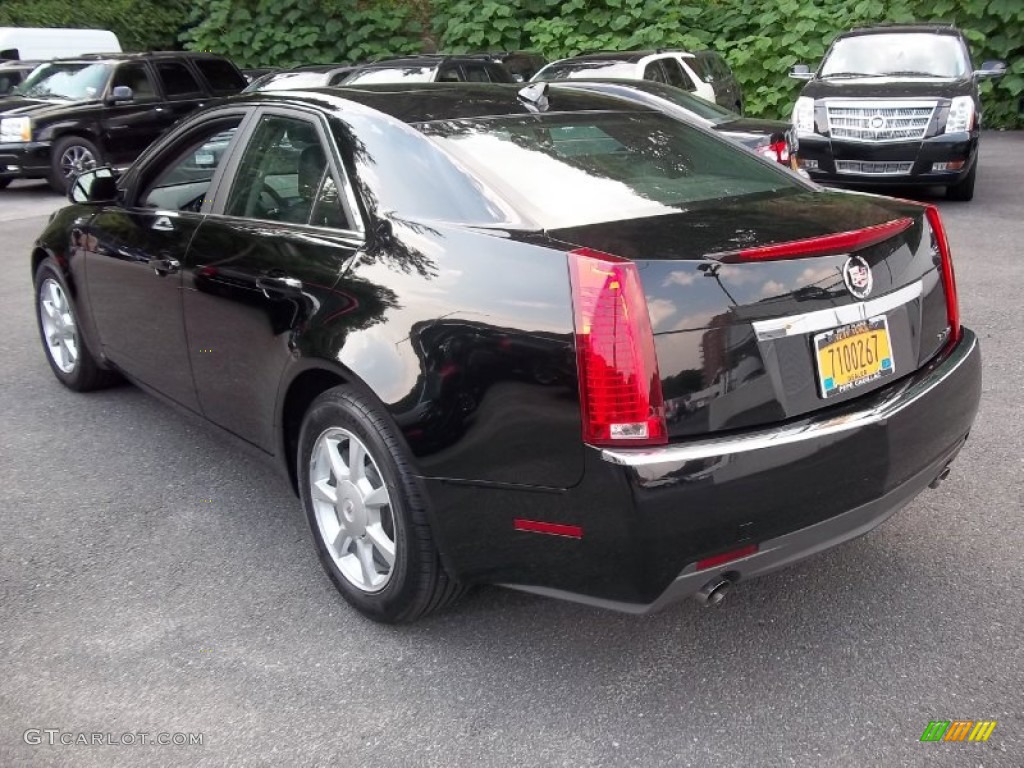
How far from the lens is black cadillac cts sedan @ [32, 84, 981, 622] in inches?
98.2

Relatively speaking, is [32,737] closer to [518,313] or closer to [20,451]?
[518,313]

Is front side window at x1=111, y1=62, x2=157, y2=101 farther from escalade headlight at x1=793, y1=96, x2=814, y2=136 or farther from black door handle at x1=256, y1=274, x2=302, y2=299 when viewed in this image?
black door handle at x1=256, y1=274, x2=302, y2=299

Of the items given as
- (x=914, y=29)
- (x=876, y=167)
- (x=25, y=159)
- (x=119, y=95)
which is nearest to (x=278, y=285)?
(x=876, y=167)

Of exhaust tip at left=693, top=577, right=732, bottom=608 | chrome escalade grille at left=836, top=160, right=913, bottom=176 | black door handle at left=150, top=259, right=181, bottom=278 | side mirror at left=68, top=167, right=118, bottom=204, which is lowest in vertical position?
chrome escalade grille at left=836, top=160, right=913, bottom=176

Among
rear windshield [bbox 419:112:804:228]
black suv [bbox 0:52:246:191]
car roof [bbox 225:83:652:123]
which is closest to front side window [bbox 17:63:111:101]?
black suv [bbox 0:52:246:191]

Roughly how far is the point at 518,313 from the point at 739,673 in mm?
1237

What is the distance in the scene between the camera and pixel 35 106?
532 inches

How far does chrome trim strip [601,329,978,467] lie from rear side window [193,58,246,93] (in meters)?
14.3

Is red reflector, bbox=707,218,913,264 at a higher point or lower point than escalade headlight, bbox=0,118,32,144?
higher

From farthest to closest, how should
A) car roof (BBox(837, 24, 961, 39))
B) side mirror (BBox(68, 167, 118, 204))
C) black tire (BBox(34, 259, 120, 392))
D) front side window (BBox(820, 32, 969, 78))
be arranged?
1. car roof (BBox(837, 24, 961, 39))
2. front side window (BBox(820, 32, 969, 78))
3. black tire (BBox(34, 259, 120, 392))
4. side mirror (BBox(68, 167, 118, 204))

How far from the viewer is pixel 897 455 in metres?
2.79

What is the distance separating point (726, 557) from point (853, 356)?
667 mm

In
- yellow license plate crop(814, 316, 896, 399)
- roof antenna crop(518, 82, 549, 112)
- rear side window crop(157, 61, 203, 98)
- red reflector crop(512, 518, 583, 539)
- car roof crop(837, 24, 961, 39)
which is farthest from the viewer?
rear side window crop(157, 61, 203, 98)

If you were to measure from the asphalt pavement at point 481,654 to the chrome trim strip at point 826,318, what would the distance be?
997 millimetres
